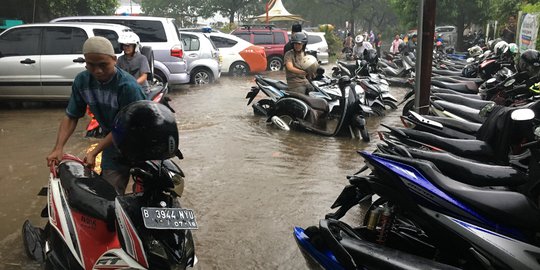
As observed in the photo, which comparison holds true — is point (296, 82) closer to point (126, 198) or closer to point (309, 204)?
point (309, 204)

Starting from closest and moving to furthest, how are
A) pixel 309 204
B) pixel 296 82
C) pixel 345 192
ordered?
pixel 345 192 < pixel 309 204 < pixel 296 82

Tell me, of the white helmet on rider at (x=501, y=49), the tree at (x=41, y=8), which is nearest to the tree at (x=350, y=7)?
the tree at (x=41, y=8)

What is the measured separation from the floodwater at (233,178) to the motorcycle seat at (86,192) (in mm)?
1107

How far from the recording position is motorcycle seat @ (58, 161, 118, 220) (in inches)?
106

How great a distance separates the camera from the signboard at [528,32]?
10992 mm

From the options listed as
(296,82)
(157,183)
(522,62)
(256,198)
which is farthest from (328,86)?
(157,183)

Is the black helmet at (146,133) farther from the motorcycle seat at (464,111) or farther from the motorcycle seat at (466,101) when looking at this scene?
the motorcycle seat at (466,101)

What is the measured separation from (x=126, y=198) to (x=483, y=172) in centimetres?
214

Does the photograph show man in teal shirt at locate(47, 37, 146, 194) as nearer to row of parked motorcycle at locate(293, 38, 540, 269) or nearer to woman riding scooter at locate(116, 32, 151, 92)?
row of parked motorcycle at locate(293, 38, 540, 269)

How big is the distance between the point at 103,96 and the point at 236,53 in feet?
44.9

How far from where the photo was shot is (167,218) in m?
2.40

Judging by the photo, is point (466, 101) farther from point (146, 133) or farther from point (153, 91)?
point (146, 133)

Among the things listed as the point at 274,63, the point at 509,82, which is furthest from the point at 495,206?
the point at 274,63

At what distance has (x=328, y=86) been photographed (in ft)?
31.1
